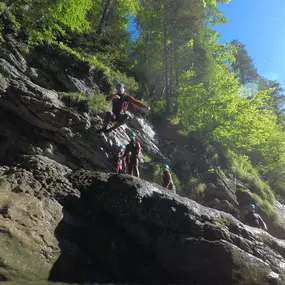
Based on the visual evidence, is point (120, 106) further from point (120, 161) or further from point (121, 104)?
point (120, 161)

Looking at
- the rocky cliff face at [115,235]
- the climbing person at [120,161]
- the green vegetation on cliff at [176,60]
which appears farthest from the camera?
the green vegetation on cliff at [176,60]

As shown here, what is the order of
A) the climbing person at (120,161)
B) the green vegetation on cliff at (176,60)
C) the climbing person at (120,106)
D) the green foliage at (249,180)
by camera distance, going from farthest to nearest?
the green foliage at (249,180)
the green vegetation on cliff at (176,60)
the climbing person at (120,161)
the climbing person at (120,106)

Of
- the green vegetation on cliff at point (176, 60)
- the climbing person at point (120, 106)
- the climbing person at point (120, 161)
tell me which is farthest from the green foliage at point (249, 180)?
the climbing person at point (120, 106)

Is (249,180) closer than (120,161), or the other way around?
(120,161)

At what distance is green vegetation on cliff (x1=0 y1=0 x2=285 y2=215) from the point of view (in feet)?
51.8

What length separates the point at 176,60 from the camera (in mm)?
22812

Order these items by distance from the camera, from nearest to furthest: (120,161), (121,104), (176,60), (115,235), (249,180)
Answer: (115,235)
(121,104)
(120,161)
(249,180)
(176,60)

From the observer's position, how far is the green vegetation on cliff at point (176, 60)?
1579 cm

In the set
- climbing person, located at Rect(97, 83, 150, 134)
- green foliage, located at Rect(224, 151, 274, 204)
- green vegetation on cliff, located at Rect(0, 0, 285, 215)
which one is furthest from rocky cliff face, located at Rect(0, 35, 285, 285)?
green foliage, located at Rect(224, 151, 274, 204)

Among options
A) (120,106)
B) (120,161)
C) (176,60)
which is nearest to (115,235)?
(120,161)

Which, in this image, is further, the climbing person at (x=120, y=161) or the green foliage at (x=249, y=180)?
the green foliage at (x=249, y=180)

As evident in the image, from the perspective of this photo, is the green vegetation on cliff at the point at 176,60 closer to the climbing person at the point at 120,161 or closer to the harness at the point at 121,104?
the climbing person at the point at 120,161

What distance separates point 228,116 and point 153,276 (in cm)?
1380

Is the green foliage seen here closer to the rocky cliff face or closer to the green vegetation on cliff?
the green vegetation on cliff
